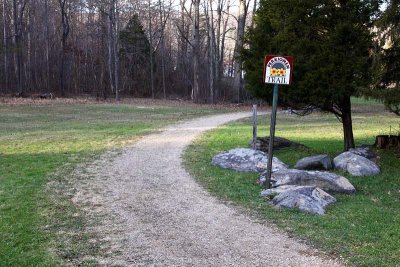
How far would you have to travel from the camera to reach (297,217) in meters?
7.11

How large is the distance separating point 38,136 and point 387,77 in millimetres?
13329

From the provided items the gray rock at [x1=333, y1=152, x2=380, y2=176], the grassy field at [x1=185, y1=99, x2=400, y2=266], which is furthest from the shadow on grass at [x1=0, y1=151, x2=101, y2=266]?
the gray rock at [x1=333, y1=152, x2=380, y2=176]

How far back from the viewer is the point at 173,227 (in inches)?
260

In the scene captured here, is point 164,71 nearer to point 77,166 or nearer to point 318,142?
point 318,142

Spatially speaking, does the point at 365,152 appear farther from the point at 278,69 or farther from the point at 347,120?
the point at 278,69

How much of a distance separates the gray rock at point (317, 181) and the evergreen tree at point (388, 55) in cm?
213

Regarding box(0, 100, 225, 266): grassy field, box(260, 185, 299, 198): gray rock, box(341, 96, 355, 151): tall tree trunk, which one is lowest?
box(0, 100, 225, 266): grassy field

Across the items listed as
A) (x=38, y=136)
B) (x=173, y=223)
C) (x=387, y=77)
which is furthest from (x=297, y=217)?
(x=38, y=136)

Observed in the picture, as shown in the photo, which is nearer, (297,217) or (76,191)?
(297,217)

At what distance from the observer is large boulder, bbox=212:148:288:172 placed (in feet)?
36.9

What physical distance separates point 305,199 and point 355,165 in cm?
372

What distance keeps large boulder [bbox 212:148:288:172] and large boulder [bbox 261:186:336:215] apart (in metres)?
2.70

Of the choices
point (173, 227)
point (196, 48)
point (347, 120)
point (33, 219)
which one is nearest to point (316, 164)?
point (347, 120)

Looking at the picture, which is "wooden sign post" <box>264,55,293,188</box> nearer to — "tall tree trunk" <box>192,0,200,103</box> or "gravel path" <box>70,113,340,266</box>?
"gravel path" <box>70,113,340,266</box>
